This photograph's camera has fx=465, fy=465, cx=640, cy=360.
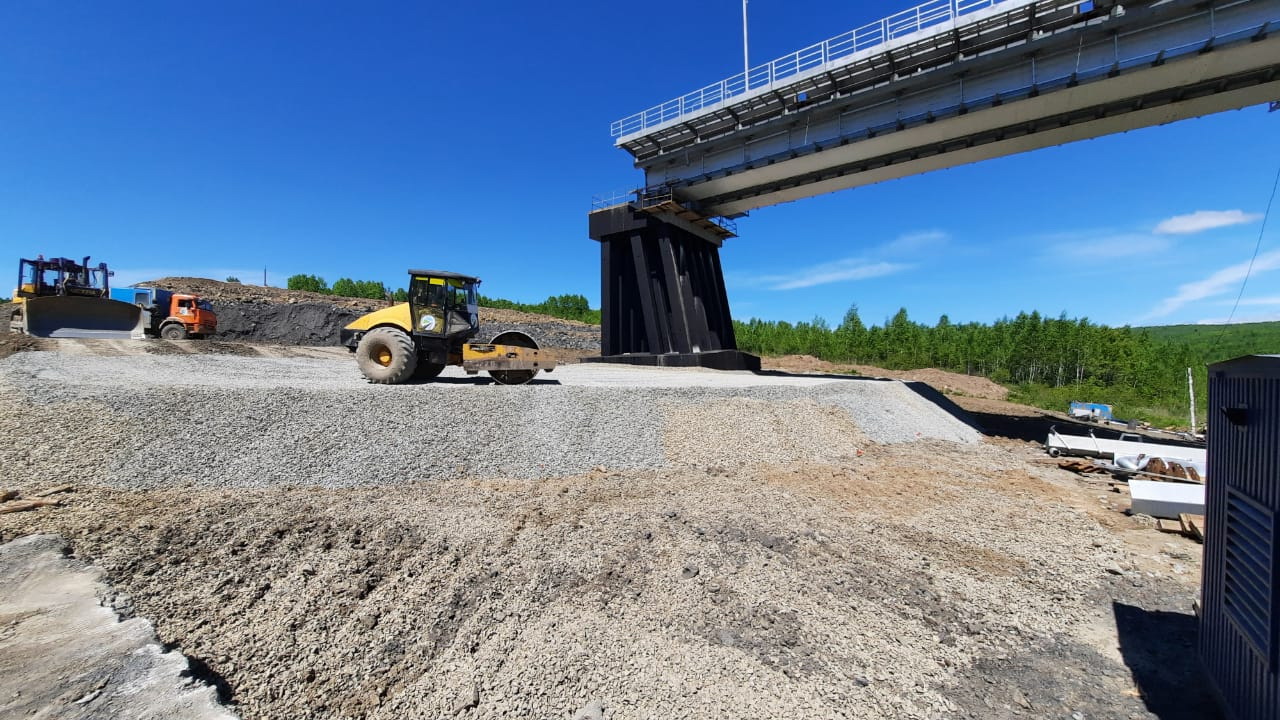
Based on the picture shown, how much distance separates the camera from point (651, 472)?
741 cm

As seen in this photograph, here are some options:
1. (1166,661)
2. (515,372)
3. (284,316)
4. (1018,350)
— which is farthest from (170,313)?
(1018,350)

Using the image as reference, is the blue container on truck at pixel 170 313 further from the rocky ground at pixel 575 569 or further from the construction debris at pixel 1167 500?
the construction debris at pixel 1167 500

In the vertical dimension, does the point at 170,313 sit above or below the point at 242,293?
below

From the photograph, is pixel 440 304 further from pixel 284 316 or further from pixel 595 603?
Answer: pixel 284 316

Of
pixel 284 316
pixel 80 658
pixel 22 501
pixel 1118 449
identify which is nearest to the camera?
pixel 80 658

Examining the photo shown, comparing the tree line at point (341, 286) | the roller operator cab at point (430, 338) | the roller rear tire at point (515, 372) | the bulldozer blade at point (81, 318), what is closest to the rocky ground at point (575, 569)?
the roller operator cab at point (430, 338)

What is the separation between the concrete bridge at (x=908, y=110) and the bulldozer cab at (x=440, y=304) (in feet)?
33.3

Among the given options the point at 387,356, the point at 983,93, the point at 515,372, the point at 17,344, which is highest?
the point at 983,93

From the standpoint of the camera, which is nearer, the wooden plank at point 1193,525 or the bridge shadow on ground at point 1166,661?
the bridge shadow on ground at point 1166,661

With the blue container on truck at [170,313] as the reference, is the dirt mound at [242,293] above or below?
above

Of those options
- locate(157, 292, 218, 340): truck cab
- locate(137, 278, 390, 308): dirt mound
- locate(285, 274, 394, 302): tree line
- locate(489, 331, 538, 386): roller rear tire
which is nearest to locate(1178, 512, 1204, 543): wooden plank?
locate(489, 331, 538, 386): roller rear tire

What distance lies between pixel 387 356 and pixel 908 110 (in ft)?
50.9

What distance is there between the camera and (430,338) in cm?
957

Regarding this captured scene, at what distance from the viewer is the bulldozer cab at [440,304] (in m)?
9.49
